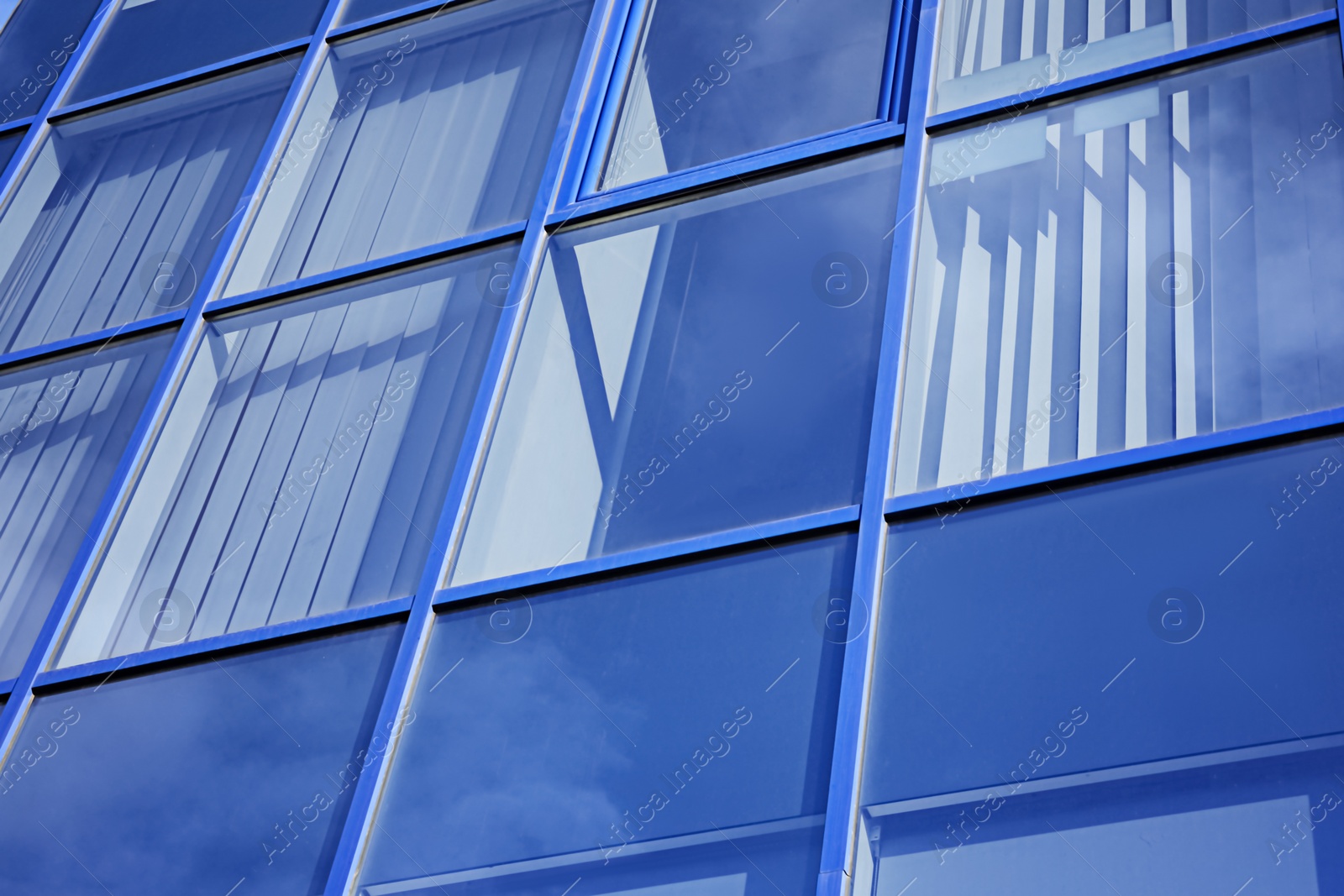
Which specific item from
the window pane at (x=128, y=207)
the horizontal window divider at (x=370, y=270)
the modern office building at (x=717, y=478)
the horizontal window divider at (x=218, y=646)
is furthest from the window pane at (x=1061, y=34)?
the window pane at (x=128, y=207)

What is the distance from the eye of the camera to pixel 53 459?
21.1ft

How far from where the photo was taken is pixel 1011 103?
18.6ft

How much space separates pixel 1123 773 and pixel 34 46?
8112 mm

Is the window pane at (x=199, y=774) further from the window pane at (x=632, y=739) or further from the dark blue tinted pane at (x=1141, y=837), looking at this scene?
the dark blue tinted pane at (x=1141, y=837)

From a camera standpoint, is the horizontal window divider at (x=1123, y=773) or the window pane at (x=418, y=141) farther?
the window pane at (x=418, y=141)

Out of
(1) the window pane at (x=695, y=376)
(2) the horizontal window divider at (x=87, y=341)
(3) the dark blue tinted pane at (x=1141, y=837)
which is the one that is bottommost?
(3) the dark blue tinted pane at (x=1141, y=837)

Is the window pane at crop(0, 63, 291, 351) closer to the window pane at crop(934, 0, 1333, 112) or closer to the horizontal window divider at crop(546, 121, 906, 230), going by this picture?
the horizontal window divider at crop(546, 121, 906, 230)

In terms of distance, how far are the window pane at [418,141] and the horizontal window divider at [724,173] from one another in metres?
0.36

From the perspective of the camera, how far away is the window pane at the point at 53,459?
5.91 m

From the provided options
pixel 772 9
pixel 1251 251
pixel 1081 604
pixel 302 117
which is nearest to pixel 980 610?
pixel 1081 604

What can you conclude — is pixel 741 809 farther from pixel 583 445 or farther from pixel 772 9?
pixel 772 9

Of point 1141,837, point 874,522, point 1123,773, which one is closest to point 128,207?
point 874,522

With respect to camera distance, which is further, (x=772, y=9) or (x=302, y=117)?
(x=302, y=117)

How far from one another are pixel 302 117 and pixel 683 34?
212cm
